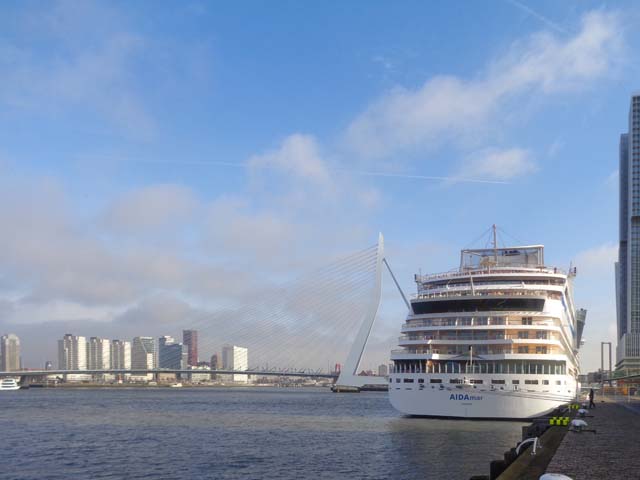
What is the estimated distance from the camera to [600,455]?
22.6 metres

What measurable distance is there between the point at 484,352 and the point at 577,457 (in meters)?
23.4

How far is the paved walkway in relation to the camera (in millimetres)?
18781

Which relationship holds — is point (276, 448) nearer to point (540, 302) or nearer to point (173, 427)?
point (173, 427)

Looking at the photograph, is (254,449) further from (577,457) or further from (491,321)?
(491,321)

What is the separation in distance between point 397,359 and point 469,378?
5.35 meters

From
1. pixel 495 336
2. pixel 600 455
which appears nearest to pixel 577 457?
pixel 600 455

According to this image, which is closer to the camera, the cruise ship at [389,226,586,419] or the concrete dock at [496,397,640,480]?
the concrete dock at [496,397,640,480]

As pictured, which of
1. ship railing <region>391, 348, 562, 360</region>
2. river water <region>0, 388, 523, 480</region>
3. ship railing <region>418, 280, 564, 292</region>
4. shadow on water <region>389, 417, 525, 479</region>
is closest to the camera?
river water <region>0, 388, 523, 480</region>

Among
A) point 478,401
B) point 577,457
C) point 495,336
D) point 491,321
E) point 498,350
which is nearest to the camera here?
point 577,457

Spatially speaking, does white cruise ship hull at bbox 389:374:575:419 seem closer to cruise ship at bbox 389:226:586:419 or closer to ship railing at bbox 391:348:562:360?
cruise ship at bbox 389:226:586:419

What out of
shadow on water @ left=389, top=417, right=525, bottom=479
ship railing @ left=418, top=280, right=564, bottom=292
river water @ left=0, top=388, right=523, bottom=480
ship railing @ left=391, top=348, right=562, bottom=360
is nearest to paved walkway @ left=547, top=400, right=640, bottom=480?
shadow on water @ left=389, top=417, right=525, bottom=479

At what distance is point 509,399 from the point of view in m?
43.2

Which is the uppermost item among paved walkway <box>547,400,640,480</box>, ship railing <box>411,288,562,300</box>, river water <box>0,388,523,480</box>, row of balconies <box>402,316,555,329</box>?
ship railing <box>411,288,562,300</box>

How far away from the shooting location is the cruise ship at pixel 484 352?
4356cm
